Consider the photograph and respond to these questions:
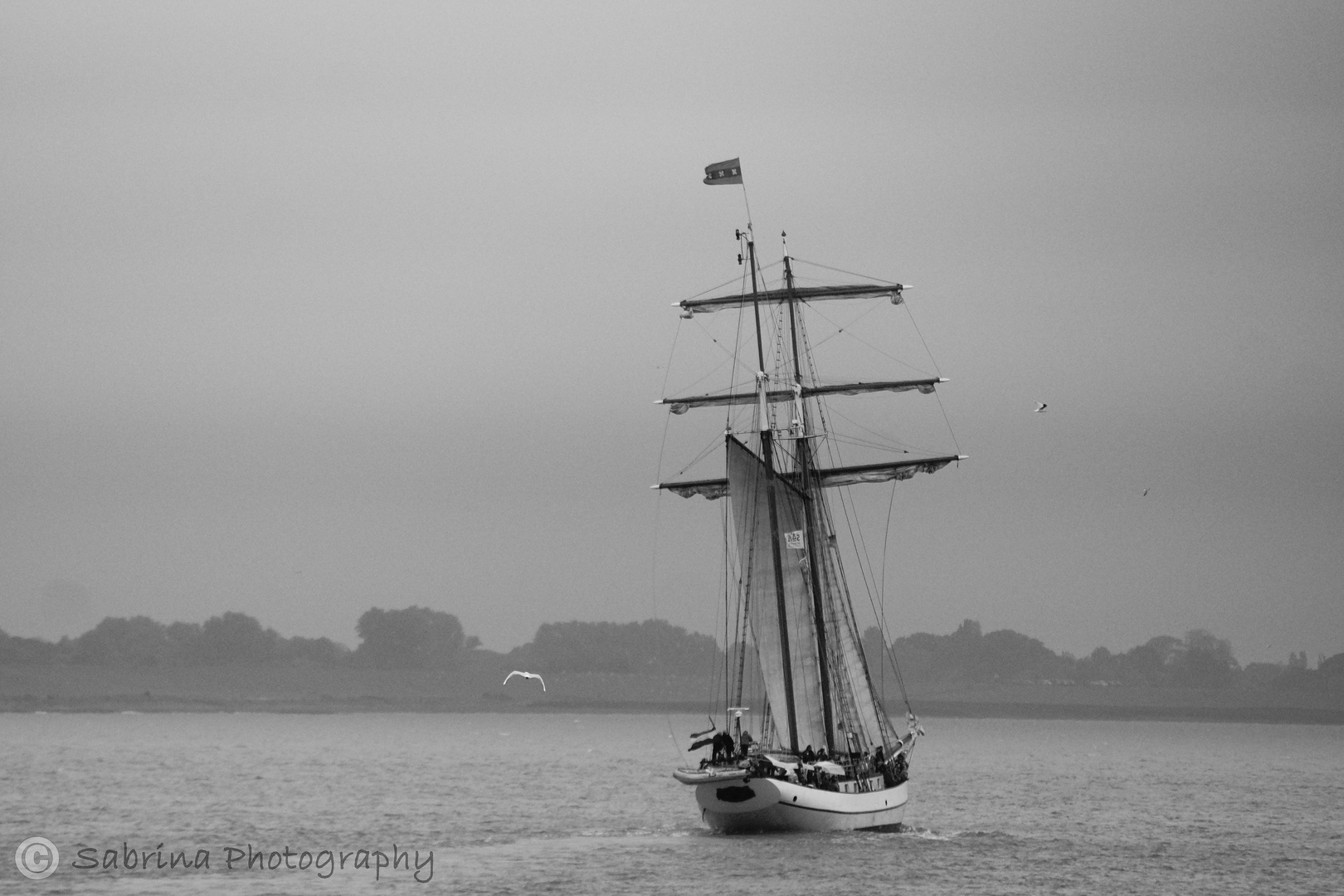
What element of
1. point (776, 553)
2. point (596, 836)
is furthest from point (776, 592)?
point (596, 836)

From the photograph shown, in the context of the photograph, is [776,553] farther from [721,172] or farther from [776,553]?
[721,172]

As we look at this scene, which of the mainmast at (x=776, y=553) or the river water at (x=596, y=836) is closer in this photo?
the river water at (x=596, y=836)

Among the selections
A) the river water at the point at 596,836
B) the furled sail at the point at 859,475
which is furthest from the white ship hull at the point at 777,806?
the furled sail at the point at 859,475

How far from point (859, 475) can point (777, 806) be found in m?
25.1

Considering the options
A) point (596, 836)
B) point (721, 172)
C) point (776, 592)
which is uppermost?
point (721, 172)

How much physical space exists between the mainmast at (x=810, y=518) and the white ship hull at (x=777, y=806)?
3.29 metres

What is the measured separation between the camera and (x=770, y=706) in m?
73.4

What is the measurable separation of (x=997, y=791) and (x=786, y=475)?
148ft

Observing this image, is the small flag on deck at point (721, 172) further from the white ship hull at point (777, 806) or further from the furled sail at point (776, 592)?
the white ship hull at point (777, 806)

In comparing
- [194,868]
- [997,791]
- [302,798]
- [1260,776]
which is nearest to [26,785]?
[302,798]

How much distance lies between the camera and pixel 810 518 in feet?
261

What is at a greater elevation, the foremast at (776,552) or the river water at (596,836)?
the foremast at (776,552)

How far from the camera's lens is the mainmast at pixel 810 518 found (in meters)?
76.2

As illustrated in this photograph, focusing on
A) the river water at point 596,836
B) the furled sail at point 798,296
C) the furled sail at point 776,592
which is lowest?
the river water at point 596,836
